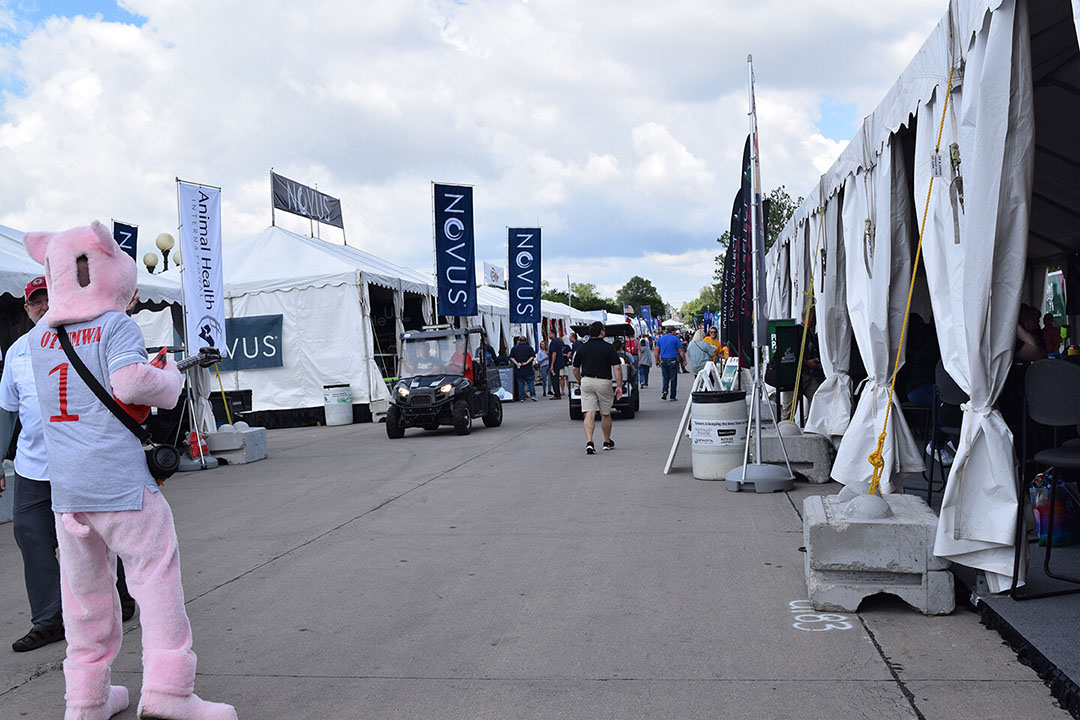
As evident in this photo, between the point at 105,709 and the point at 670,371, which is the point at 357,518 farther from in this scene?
the point at 670,371

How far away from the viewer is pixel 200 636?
5160 mm

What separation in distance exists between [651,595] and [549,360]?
884 inches

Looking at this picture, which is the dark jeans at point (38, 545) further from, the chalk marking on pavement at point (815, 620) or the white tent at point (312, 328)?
the white tent at point (312, 328)

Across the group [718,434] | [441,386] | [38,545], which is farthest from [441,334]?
[38,545]

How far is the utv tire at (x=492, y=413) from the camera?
18.1m

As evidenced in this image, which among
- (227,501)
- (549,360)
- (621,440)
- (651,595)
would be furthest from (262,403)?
(651,595)

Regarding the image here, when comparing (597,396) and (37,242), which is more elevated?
(37,242)

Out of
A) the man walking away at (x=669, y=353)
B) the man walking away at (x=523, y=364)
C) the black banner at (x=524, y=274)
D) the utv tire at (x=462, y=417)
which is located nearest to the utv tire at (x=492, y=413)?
the utv tire at (x=462, y=417)

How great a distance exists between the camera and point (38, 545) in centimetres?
521

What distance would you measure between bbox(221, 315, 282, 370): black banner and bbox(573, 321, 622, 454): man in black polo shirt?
1118 centimetres

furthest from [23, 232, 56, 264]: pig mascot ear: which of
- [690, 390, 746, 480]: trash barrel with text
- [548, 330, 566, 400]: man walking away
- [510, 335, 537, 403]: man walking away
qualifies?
[548, 330, 566, 400]: man walking away

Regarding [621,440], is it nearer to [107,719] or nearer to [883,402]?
[883,402]

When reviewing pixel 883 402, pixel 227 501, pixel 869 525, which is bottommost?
pixel 227 501

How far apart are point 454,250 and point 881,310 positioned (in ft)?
48.5
